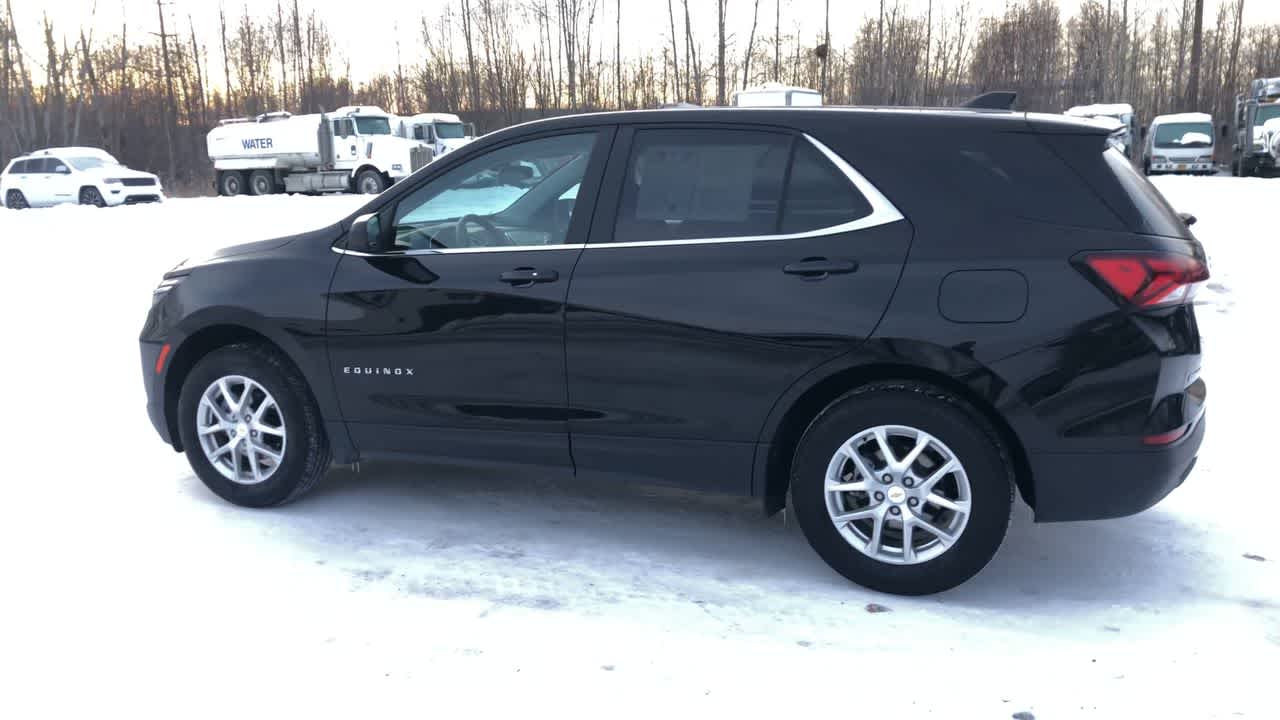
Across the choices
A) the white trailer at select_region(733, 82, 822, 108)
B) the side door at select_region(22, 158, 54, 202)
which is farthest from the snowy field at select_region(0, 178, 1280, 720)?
the side door at select_region(22, 158, 54, 202)

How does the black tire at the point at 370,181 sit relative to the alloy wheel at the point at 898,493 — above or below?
above

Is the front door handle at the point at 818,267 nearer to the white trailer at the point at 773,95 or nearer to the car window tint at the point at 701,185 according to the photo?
the car window tint at the point at 701,185

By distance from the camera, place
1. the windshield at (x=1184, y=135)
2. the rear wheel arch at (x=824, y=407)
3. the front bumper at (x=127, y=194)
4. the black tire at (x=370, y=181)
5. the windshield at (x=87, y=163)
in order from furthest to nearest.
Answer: the windshield at (x=1184, y=135) < the black tire at (x=370, y=181) < the windshield at (x=87, y=163) < the front bumper at (x=127, y=194) < the rear wheel arch at (x=824, y=407)

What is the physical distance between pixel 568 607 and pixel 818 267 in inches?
60.7

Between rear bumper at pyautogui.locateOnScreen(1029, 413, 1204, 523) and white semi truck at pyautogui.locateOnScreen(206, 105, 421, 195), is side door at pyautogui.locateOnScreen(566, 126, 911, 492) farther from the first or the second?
white semi truck at pyautogui.locateOnScreen(206, 105, 421, 195)

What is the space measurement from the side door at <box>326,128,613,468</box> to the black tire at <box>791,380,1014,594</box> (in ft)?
3.43

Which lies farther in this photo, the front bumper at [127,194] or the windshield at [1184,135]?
the windshield at [1184,135]

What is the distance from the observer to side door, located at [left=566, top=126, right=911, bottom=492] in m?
3.83

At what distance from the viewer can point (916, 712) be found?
311 cm

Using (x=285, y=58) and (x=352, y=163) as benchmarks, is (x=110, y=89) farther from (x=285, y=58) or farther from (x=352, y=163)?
(x=352, y=163)

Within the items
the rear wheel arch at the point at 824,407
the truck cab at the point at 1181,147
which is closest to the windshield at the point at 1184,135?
the truck cab at the point at 1181,147

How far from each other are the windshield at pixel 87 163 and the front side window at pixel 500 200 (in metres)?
29.3

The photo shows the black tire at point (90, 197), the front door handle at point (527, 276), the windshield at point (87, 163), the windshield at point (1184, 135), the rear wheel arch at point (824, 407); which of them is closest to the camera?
the rear wheel arch at point (824, 407)

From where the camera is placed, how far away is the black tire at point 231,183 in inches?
1428
